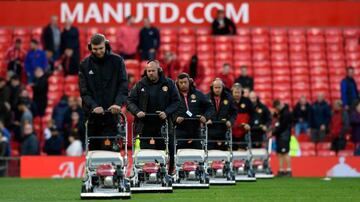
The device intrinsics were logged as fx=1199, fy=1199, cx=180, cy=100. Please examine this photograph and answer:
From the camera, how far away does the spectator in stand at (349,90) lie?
3850cm

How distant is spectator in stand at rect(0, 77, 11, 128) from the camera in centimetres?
3609

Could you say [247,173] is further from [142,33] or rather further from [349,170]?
[142,33]

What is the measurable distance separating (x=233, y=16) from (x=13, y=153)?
9.98m

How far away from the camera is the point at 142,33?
39.5m

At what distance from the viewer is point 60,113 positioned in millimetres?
36969

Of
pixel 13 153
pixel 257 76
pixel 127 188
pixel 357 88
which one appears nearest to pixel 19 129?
pixel 13 153

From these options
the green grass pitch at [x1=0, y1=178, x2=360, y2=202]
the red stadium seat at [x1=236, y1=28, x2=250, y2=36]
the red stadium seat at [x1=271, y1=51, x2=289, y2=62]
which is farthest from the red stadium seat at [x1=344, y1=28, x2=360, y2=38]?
the green grass pitch at [x1=0, y1=178, x2=360, y2=202]

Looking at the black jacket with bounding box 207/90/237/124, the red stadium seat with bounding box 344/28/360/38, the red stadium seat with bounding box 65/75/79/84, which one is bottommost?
the black jacket with bounding box 207/90/237/124

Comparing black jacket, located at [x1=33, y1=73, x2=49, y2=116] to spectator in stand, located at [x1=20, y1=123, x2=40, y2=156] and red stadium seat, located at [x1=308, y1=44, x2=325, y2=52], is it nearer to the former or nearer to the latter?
spectator in stand, located at [x1=20, y1=123, x2=40, y2=156]

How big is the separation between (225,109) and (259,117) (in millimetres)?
3867

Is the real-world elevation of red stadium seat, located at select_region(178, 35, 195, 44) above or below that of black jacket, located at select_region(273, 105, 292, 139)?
above

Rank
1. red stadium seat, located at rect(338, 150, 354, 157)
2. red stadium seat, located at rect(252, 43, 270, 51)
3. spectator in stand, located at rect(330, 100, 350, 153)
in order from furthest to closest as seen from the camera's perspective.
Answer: red stadium seat, located at rect(252, 43, 270, 51)
red stadium seat, located at rect(338, 150, 354, 157)
spectator in stand, located at rect(330, 100, 350, 153)

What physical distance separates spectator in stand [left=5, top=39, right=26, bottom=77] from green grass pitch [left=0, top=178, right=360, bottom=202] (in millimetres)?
11030

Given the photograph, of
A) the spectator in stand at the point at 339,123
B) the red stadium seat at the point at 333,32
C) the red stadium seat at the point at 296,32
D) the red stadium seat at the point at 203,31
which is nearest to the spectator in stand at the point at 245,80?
the spectator in stand at the point at 339,123
